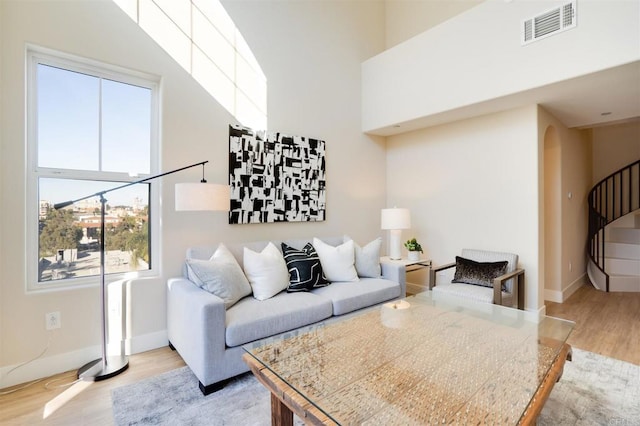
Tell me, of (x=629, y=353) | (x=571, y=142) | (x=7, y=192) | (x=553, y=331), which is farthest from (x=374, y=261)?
(x=571, y=142)

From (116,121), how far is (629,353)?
4697mm

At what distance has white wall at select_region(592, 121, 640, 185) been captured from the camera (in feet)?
17.4

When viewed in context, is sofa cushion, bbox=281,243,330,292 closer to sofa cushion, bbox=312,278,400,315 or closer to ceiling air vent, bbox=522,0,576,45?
sofa cushion, bbox=312,278,400,315

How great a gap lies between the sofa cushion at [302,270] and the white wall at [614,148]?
5.66m

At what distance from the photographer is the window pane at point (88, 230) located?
7.63ft

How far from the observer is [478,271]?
10.6 ft

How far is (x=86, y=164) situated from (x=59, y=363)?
59.2 inches

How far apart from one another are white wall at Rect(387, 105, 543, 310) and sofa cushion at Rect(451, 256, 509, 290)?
0.45 m

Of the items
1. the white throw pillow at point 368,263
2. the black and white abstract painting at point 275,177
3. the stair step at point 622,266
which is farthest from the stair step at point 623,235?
the black and white abstract painting at point 275,177

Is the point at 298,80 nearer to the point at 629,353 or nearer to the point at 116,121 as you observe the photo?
the point at 116,121

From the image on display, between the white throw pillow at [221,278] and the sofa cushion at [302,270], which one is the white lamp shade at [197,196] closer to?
the white throw pillow at [221,278]

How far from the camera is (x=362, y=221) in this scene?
441 centimetres

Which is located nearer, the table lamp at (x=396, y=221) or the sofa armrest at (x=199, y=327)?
the sofa armrest at (x=199, y=327)

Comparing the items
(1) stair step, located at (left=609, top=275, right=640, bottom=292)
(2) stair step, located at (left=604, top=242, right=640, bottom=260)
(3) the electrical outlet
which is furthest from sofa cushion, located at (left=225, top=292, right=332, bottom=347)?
(2) stair step, located at (left=604, top=242, right=640, bottom=260)
